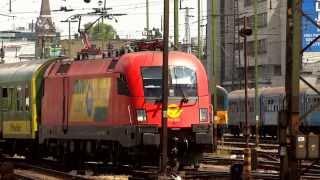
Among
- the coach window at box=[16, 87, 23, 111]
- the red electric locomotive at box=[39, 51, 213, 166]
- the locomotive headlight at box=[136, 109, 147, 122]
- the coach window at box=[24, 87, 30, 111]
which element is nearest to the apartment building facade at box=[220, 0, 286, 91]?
the coach window at box=[16, 87, 23, 111]

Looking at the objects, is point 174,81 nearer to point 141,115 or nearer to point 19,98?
point 141,115

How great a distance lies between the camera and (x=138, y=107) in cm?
2072

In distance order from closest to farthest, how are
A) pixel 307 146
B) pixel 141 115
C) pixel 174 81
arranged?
pixel 307 146 < pixel 141 115 < pixel 174 81

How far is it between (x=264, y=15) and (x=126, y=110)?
61.6 metres

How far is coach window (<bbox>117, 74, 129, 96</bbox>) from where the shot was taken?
21.0m

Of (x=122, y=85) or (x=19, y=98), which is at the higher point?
(x=122, y=85)

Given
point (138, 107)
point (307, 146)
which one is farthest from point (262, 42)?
point (307, 146)

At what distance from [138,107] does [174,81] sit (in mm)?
1392

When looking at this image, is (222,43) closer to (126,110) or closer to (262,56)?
(262,56)

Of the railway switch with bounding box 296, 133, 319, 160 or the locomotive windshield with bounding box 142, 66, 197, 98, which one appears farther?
the locomotive windshield with bounding box 142, 66, 197, 98

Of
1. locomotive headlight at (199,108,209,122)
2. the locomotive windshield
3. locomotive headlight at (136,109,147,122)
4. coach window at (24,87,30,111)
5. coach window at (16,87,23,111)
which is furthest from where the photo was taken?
coach window at (16,87,23,111)

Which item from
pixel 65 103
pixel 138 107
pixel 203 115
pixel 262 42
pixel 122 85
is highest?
pixel 262 42

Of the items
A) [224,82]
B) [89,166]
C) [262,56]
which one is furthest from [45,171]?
[224,82]

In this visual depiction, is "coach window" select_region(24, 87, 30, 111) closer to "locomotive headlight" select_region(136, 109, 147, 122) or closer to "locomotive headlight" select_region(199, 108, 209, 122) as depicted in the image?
"locomotive headlight" select_region(136, 109, 147, 122)
